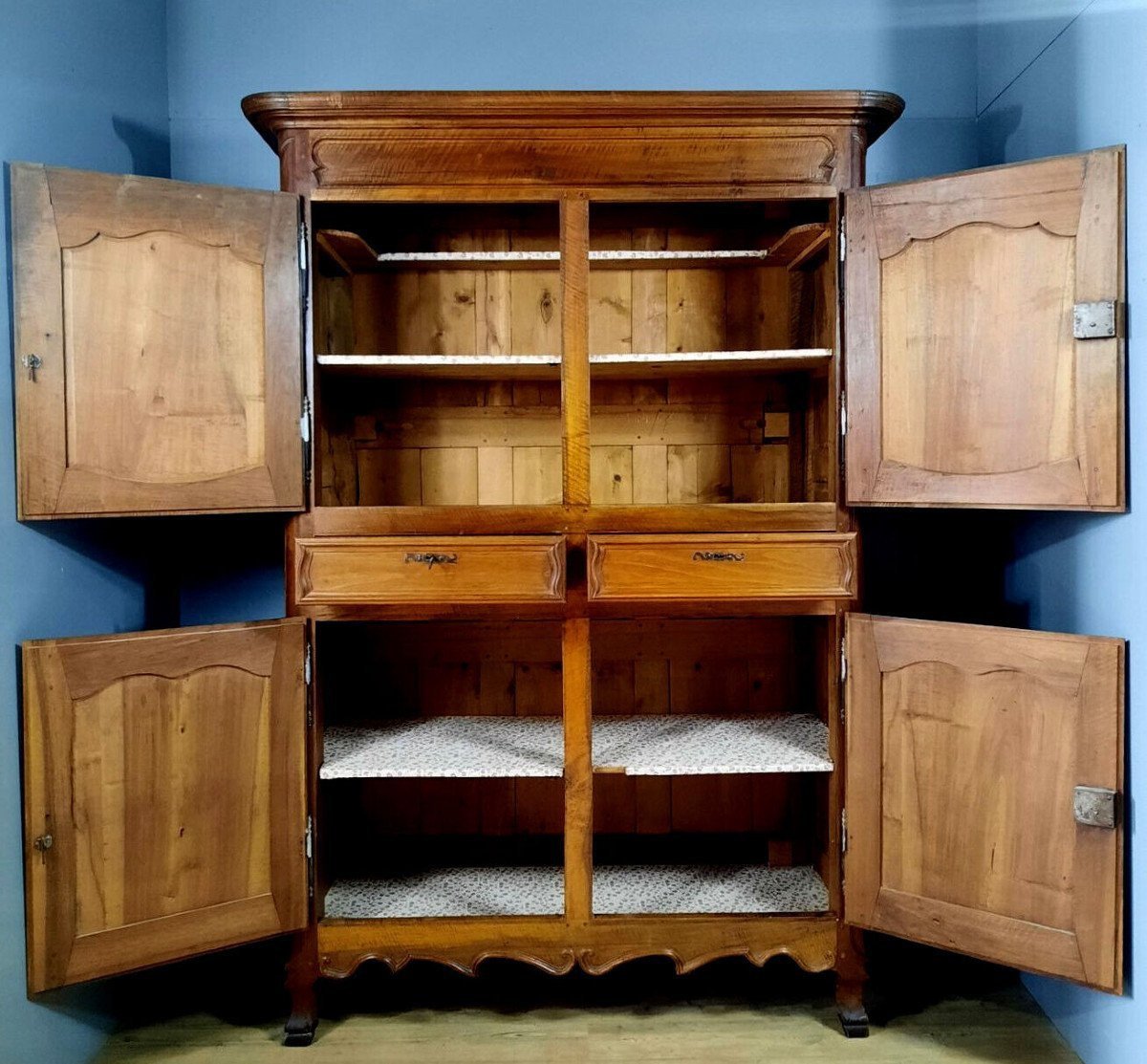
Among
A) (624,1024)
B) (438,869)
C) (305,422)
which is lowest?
(624,1024)

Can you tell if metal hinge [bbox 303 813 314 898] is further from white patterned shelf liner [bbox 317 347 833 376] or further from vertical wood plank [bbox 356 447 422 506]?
white patterned shelf liner [bbox 317 347 833 376]

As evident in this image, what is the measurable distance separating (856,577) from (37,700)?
1744mm

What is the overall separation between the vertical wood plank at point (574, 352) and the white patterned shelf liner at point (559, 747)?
2.15 ft

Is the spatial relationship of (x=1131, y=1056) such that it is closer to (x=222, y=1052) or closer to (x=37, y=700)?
(x=222, y=1052)

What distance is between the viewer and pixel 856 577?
208 cm

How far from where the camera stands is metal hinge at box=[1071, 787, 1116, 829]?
1721 mm

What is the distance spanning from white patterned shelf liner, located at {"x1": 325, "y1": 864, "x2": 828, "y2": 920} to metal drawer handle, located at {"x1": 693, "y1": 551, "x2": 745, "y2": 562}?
839 mm

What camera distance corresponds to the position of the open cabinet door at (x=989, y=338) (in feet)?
5.74

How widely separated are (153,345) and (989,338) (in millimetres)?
1747

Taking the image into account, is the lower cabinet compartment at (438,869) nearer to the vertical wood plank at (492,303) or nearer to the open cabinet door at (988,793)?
the open cabinet door at (988,793)

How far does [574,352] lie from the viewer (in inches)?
82.0

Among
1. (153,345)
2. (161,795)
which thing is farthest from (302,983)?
(153,345)

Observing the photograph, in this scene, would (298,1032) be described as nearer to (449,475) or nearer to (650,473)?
(449,475)

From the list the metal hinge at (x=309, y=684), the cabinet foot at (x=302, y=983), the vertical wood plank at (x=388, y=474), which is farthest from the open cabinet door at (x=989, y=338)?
the cabinet foot at (x=302, y=983)
